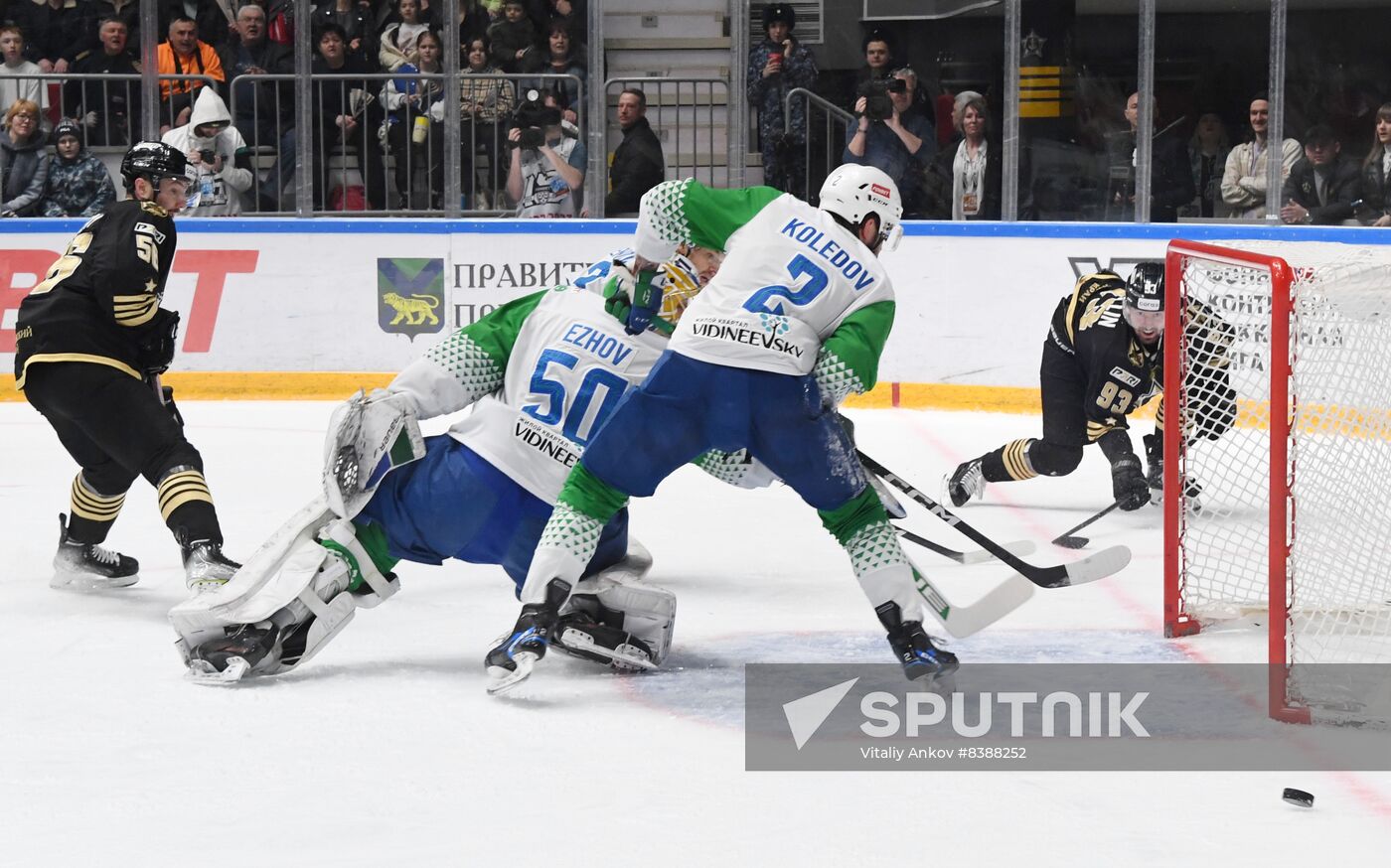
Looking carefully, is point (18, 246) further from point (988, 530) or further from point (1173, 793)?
point (1173, 793)

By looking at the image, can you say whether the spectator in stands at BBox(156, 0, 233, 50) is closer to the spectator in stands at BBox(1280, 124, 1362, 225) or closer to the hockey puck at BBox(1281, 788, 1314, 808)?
the spectator in stands at BBox(1280, 124, 1362, 225)

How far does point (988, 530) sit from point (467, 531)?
2.47 metres

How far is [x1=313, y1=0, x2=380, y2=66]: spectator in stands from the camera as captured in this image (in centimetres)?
857

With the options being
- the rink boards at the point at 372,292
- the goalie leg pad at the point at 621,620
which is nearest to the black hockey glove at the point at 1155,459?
the rink boards at the point at 372,292

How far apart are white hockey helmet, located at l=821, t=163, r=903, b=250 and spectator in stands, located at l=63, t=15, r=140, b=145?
604 cm

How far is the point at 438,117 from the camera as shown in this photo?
856 centimetres

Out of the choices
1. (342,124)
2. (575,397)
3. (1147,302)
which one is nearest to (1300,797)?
(575,397)

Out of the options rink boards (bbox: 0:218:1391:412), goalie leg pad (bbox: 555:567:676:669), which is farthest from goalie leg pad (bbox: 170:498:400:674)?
rink boards (bbox: 0:218:1391:412)

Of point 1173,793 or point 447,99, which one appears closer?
point 1173,793

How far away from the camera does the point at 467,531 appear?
3645mm

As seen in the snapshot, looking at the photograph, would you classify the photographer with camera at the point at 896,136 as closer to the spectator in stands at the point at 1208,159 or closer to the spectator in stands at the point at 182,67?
the spectator in stands at the point at 1208,159

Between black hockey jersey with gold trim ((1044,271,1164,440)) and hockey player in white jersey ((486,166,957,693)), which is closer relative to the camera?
hockey player in white jersey ((486,166,957,693))

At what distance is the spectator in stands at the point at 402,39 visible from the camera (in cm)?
856

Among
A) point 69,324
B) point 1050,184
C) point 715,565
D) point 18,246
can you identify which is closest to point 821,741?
point 715,565
